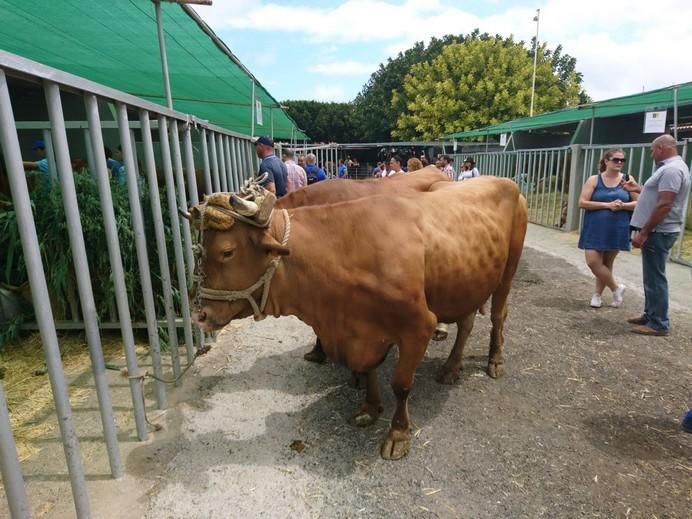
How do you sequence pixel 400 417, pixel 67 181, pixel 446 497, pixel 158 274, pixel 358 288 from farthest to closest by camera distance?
1. pixel 158 274
2. pixel 400 417
3. pixel 358 288
4. pixel 446 497
5. pixel 67 181

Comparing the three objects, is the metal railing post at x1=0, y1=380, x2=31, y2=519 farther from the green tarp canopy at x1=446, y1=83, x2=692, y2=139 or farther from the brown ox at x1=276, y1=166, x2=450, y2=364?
the green tarp canopy at x1=446, y1=83, x2=692, y2=139

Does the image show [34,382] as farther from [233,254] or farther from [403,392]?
[403,392]

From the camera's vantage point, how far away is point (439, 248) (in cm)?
305

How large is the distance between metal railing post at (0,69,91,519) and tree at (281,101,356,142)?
46.9 meters

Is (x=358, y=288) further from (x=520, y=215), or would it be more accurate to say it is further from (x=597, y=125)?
(x=597, y=125)

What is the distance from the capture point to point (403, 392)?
2961mm

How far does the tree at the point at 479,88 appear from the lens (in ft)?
105

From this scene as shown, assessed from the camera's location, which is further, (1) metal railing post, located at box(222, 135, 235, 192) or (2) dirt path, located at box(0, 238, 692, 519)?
(1) metal railing post, located at box(222, 135, 235, 192)

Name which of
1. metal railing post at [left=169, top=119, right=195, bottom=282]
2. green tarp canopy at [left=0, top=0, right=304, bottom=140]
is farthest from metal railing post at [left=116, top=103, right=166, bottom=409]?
green tarp canopy at [left=0, top=0, right=304, bottom=140]

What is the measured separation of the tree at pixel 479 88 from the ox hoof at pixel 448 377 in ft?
103

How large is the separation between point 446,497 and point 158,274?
126 inches

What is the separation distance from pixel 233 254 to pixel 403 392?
1.39m

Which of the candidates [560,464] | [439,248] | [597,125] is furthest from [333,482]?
[597,125]

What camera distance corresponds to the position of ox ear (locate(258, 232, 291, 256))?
100 inches
